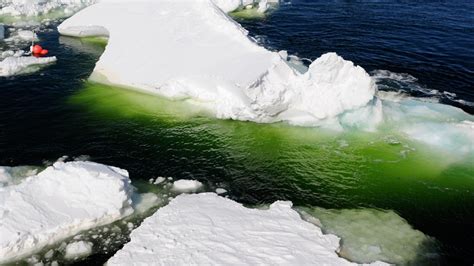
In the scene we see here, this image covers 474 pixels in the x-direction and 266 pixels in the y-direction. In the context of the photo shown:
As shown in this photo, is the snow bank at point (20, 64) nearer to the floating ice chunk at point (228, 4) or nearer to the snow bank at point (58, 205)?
the snow bank at point (58, 205)

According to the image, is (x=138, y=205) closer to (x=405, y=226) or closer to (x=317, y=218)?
(x=317, y=218)

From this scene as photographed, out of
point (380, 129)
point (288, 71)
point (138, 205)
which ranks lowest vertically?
point (138, 205)

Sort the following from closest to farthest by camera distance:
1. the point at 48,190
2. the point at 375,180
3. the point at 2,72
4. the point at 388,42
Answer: the point at 48,190 → the point at 375,180 → the point at 2,72 → the point at 388,42

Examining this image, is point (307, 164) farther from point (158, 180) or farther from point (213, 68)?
point (213, 68)

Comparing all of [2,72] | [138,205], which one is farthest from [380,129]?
[2,72]

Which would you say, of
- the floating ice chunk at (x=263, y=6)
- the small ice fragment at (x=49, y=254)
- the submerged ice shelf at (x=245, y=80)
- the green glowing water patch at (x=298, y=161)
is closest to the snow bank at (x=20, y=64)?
the submerged ice shelf at (x=245, y=80)

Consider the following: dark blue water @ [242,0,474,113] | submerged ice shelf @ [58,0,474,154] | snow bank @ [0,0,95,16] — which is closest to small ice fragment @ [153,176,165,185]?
submerged ice shelf @ [58,0,474,154]
